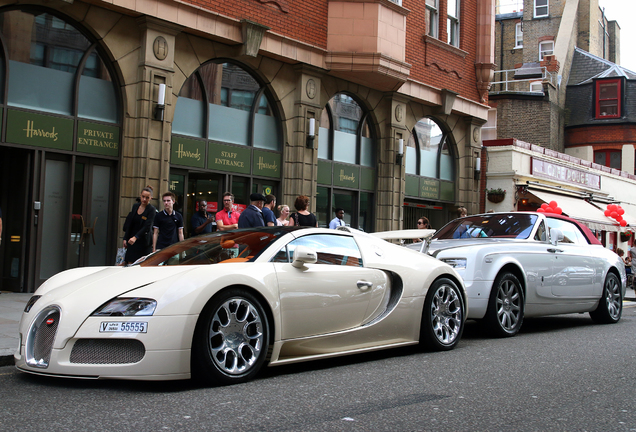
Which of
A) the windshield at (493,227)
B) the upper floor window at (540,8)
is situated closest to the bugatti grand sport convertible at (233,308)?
the windshield at (493,227)

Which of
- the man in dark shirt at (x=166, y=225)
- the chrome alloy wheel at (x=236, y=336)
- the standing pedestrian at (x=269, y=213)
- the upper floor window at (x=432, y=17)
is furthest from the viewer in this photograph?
the upper floor window at (x=432, y=17)

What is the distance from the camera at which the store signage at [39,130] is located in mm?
10898

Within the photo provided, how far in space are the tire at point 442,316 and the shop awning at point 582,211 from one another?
17.3 metres

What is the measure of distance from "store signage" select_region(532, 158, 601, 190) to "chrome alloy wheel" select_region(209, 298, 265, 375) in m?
21.5

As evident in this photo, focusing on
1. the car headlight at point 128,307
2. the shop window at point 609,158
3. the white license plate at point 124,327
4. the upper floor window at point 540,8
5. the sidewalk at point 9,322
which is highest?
the upper floor window at point 540,8

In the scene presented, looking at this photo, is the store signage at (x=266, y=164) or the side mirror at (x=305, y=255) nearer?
the side mirror at (x=305, y=255)

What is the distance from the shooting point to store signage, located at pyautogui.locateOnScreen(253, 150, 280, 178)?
14820mm

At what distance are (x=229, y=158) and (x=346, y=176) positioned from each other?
3939mm

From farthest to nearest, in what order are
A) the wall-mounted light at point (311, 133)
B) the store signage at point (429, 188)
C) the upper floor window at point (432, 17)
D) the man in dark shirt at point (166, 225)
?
the store signage at point (429, 188) → the upper floor window at point (432, 17) → the wall-mounted light at point (311, 133) → the man in dark shirt at point (166, 225)

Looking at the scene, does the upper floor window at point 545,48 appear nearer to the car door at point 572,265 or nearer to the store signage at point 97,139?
the car door at point 572,265

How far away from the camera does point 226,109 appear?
14.2 metres

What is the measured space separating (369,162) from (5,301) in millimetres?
10401

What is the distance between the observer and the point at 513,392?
498cm

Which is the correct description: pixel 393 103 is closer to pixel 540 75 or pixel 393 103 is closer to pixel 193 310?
pixel 193 310
